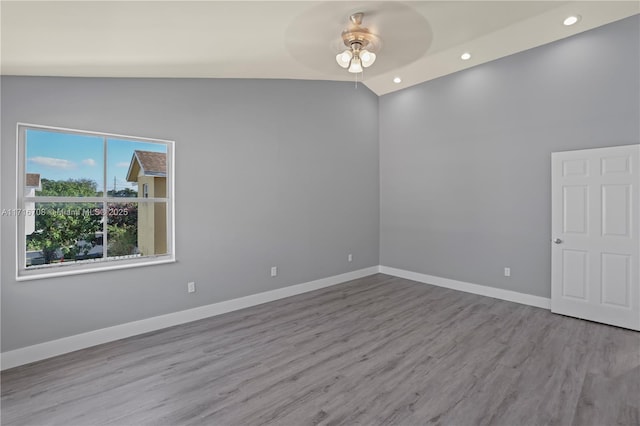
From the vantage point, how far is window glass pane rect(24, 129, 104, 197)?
2791 mm

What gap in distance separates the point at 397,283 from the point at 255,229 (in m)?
2.70

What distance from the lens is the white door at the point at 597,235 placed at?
11.0 ft

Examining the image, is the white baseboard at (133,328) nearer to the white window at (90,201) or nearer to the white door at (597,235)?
the white window at (90,201)

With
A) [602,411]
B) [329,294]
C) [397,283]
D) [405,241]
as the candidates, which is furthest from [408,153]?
[602,411]

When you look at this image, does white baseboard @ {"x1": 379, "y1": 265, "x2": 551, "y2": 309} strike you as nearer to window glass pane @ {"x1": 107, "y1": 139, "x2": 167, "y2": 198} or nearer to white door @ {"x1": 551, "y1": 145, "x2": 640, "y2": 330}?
white door @ {"x1": 551, "y1": 145, "x2": 640, "y2": 330}

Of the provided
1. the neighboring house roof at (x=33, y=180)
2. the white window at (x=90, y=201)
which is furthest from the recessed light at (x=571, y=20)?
the neighboring house roof at (x=33, y=180)

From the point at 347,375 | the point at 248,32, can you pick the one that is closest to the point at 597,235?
the point at 347,375

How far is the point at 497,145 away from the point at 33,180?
5607 mm

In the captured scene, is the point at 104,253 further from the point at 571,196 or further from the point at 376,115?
the point at 571,196

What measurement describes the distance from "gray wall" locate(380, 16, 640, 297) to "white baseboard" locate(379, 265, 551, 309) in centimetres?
8

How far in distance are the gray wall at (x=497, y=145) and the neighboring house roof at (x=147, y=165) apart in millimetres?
3958

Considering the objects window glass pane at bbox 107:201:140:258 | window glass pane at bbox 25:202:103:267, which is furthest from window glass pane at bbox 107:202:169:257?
window glass pane at bbox 25:202:103:267

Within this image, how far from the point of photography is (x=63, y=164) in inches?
117

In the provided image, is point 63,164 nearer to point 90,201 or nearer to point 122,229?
point 90,201
